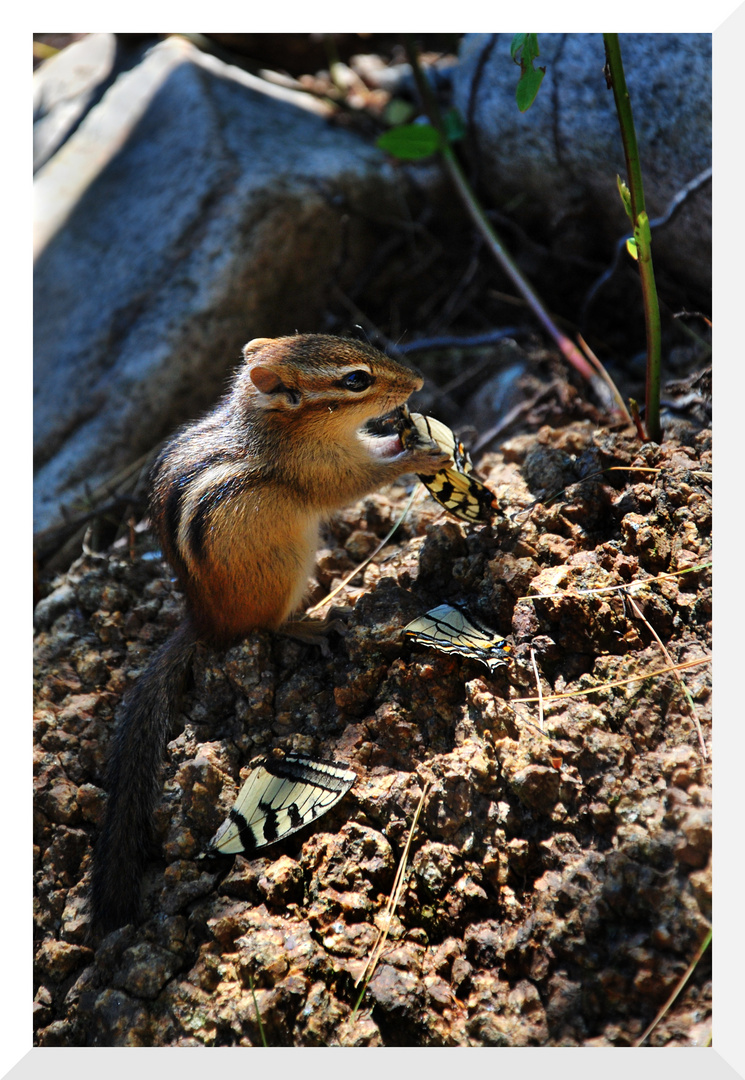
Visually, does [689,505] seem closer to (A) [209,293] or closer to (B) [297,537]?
(B) [297,537]

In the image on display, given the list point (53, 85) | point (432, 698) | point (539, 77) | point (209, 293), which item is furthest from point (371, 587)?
point (53, 85)

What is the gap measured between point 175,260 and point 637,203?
193 cm

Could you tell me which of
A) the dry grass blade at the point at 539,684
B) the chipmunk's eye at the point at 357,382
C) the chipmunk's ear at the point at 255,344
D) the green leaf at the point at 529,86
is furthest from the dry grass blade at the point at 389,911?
the green leaf at the point at 529,86

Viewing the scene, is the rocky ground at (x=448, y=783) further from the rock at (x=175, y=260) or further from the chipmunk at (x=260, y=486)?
the rock at (x=175, y=260)

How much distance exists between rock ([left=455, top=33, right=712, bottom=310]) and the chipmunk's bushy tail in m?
1.91

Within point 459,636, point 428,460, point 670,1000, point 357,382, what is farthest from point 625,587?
point 357,382

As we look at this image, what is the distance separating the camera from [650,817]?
1498 millimetres

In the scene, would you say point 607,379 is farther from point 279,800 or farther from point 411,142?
point 279,800

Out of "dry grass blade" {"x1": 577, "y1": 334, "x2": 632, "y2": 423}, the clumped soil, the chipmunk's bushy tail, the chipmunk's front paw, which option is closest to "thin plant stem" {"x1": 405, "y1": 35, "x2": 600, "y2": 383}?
"dry grass blade" {"x1": 577, "y1": 334, "x2": 632, "y2": 423}

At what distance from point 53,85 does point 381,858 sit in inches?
165

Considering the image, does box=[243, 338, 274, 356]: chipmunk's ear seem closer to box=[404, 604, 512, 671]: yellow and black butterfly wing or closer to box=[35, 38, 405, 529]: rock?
box=[35, 38, 405, 529]: rock

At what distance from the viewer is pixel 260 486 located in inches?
88.4

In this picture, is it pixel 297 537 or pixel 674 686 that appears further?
pixel 297 537

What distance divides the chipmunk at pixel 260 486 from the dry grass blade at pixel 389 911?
68 centimetres
